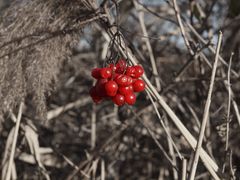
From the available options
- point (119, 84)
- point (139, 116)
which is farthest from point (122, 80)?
point (139, 116)

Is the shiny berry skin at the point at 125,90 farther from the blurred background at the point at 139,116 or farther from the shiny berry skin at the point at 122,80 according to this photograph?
the blurred background at the point at 139,116

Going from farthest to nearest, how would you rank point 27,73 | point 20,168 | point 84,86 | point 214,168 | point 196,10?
point 84,86
point 20,168
point 196,10
point 27,73
point 214,168

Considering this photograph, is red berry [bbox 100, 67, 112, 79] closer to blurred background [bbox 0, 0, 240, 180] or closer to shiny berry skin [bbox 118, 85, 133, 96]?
shiny berry skin [bbox 118, 85, 133, 96]

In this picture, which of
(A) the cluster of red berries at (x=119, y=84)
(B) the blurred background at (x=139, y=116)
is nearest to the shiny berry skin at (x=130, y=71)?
(A) the cluster of red berries at (x=119, y=84)

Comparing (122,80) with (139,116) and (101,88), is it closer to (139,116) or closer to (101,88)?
(101,88)

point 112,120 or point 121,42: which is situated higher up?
point 121,42

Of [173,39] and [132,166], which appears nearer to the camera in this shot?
[132,166]

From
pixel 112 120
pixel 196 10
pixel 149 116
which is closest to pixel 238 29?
pixel 196 10

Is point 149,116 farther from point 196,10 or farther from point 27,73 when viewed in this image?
point 27,73

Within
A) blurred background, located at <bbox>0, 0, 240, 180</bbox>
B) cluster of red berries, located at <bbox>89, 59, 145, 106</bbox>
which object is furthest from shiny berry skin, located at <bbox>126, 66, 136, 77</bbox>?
blurred background, located at <bbox>0, 0, 240, 180</bbox>
